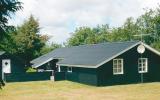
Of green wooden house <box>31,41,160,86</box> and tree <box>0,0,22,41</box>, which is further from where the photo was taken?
green wooden house <box>31,41,160,86</box>

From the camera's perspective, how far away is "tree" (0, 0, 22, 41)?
48.1ft

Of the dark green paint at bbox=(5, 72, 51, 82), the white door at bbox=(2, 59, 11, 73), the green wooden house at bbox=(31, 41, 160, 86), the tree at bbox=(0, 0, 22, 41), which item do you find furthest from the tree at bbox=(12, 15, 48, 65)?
the tree at bbox=(0, 0, 22, 41)

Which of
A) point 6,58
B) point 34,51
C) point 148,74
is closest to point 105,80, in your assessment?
point 148,74

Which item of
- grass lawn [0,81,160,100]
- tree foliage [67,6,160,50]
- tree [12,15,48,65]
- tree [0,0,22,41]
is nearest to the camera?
tree [0,0,22,41]

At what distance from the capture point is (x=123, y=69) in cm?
3262

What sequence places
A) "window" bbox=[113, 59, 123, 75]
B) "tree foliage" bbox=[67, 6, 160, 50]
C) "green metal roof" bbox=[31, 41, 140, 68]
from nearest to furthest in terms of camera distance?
1. "green metal roof" bbox=[31, 41, 140, 68]
2. "window" bbox=[113, 59, 123, 75]
3. "tree foliage" bbox=[67, 6, 160, 50]

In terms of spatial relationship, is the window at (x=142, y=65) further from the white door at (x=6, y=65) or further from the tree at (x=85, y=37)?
the tree at (x=85, y=37)

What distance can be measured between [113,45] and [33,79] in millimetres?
9399

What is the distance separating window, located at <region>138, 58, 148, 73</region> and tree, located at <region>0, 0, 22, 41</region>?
66.6 ft

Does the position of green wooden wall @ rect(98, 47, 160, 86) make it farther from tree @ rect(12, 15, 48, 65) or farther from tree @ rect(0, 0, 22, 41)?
tree @ rect(12, 15, 48, 65)

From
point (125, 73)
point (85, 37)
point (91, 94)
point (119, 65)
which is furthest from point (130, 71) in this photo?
point (85, 37)

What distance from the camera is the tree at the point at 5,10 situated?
14664 mm

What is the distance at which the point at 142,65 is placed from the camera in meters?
34.0

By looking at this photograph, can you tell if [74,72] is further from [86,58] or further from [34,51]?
[34,51]
